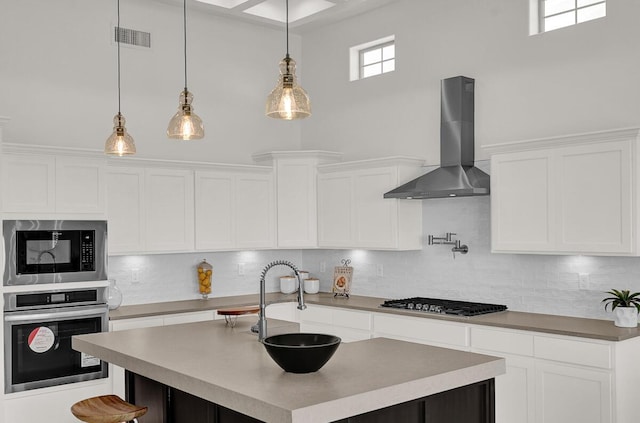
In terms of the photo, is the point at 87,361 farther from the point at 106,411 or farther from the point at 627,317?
the point at 627,317

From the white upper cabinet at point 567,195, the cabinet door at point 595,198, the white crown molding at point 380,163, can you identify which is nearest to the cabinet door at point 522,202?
the white upper cabinet at point 567,195

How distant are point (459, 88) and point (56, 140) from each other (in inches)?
147

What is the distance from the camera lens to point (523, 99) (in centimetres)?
576

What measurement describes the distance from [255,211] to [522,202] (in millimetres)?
2890

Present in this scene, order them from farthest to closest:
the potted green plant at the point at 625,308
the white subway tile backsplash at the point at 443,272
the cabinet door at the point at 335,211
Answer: the cabinet door at the point at 335,211 → the white subway tile backsplash at the point at 443,272 → the potted green plant at the point at 625,308

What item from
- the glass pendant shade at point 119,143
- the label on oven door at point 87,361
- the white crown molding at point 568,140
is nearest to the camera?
the glass pendant shade at point 119,143

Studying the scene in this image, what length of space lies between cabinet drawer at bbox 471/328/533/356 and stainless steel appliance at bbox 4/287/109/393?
308cm

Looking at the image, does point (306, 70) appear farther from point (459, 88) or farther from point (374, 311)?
point (374, 311)

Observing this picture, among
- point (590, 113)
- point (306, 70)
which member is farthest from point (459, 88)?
point (306, 70)

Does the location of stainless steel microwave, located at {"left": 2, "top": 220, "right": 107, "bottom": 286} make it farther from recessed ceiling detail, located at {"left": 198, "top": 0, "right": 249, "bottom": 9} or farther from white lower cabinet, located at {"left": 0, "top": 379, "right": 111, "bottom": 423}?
recessed ceiling detail, located at {"left": 198, "top": 0, "right": 249, "bottom": 9}

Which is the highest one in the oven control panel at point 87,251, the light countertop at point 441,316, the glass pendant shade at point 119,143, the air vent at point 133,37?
the air vent at point 133,37

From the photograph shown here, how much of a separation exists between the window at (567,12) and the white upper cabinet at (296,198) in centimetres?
260

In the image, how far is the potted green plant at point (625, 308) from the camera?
4766 millimetres

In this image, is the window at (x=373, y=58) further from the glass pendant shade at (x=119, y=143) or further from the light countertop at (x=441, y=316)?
the glass pendant shade at (x=119, y=143)
